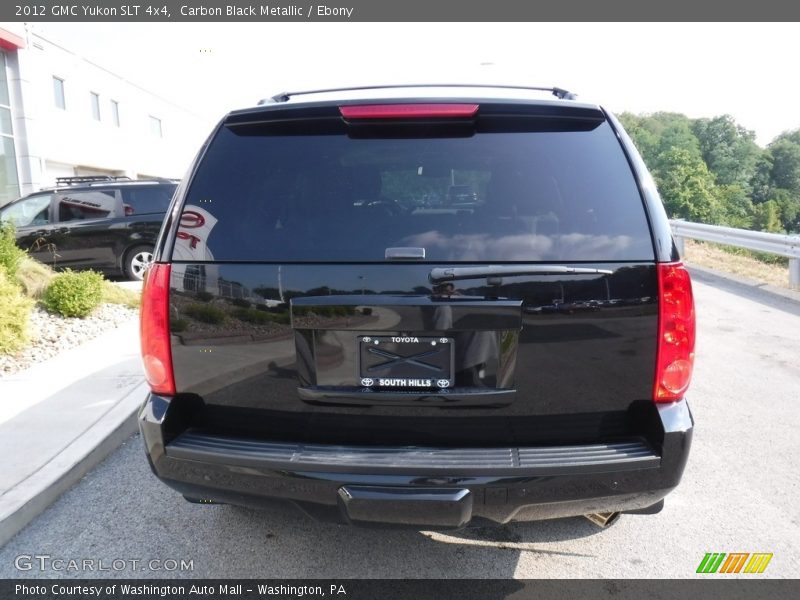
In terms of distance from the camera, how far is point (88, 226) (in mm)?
10297

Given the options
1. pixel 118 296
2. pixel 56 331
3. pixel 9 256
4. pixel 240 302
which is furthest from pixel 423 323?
pixel 118 296

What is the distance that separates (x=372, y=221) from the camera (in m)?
2.13

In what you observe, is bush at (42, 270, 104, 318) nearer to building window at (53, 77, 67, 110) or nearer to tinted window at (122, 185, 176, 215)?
tinted window at (122, 185, 176, 215)

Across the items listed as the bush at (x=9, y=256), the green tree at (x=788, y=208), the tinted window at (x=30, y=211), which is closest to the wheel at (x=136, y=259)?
the tinted window at (x=30, y=211)

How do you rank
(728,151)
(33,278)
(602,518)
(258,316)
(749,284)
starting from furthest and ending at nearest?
1. (728,151)
2. (749,284)
3. (33,278)
4. (602,518)
5. (258,316)

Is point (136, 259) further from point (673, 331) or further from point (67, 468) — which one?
point (673, 331)

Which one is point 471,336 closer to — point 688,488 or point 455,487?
point 455,487

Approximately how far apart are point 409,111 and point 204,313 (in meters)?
1.09

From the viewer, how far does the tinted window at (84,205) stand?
1037 centimetres

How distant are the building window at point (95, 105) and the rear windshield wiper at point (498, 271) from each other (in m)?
28.2

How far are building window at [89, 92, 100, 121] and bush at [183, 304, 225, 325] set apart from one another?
2773 centimetres

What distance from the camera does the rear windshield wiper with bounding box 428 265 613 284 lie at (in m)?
2.02

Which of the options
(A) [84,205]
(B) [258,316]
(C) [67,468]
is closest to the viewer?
(B) [258,316]

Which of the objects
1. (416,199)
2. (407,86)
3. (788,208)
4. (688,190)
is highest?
(407,86)
